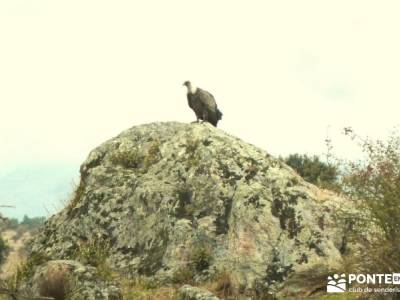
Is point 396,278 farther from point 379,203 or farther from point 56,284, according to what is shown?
point 56,284

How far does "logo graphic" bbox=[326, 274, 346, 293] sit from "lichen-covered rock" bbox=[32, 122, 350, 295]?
21.5 inches

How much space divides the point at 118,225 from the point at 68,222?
1393mm

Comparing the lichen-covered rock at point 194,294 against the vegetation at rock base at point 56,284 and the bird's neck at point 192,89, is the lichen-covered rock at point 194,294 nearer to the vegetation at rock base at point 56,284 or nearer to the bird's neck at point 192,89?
the vegetation at rock base at point 56,284

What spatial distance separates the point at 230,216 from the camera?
12023mm

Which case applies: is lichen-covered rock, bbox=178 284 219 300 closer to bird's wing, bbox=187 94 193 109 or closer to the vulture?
the vulture

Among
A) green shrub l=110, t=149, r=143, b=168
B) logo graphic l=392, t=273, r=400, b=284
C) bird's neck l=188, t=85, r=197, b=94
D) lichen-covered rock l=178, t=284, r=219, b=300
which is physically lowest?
lichen-covered rock l=178, t=284, r=219, b=300

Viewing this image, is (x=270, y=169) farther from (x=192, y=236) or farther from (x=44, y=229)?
(x=44, y=229)

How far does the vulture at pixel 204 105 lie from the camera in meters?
16.7

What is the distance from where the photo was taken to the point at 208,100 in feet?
55.3

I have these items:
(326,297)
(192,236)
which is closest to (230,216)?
(192,236)

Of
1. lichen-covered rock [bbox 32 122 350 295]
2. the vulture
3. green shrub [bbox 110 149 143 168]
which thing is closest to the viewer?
lichen-covered rock [bbox 32 122 350 295]

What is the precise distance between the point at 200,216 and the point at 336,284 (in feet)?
10.8

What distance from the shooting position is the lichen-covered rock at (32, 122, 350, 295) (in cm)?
1123

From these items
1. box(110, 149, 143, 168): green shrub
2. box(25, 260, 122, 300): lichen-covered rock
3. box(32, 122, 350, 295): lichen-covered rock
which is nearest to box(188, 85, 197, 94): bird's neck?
box(32, 122, 350, 295): lichen-covered rock
